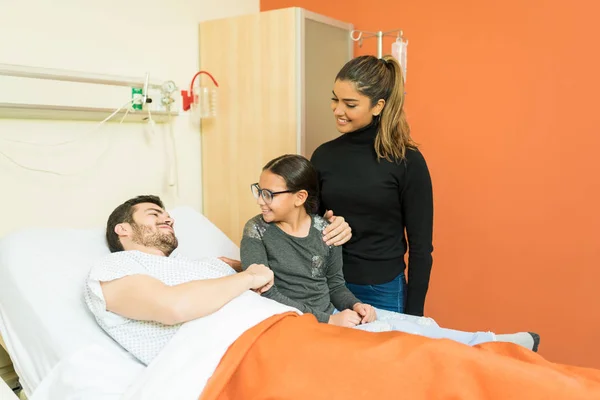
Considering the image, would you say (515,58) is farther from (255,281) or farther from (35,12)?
(35,12)

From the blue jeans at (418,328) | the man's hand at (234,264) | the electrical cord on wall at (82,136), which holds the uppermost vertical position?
the electrical cord on wall at (82,136)

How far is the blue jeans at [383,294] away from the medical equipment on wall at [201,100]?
1.16 metres

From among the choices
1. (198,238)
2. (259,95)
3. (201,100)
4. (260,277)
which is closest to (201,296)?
(260,277)

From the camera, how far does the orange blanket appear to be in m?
1.07

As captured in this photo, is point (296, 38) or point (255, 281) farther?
point (296, 38)

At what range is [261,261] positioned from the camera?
1685 millimetres

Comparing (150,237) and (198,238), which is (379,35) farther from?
(150,237)

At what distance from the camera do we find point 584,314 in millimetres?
2340

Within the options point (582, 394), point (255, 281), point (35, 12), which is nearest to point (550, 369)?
point (582, 394)

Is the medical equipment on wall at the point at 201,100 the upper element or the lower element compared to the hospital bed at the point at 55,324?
upper

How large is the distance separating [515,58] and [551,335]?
1.30 m

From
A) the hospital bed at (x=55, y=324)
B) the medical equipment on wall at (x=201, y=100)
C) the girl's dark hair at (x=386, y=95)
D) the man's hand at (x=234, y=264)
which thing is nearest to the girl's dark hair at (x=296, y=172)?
the girl's dark hair at (x=386, y=95)

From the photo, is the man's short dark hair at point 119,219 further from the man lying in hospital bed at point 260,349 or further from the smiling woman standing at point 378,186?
the smiling woman standing at point 378,186

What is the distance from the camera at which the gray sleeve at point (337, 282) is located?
1.77 meters
